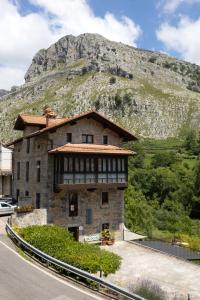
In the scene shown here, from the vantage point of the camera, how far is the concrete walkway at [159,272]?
2589 centimetres

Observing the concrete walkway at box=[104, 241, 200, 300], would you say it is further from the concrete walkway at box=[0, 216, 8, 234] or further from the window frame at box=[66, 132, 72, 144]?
the window frame at box=[66, 132, 72, 144]

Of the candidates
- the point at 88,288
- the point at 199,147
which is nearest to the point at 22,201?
the point at 88,288

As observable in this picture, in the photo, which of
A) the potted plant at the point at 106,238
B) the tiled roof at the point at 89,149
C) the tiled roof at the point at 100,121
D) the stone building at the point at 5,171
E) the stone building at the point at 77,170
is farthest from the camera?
the stone building at the point at 5,171

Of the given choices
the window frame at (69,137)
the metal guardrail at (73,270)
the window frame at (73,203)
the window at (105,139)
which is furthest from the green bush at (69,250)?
the window at (105,139)

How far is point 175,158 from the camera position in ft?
413

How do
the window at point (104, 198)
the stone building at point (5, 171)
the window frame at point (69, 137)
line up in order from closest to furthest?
the window frame at point (69, 137) < the window at point (104, 198) < the stone building at point (5, 171)

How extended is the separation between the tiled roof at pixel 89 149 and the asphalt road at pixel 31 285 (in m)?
15.2

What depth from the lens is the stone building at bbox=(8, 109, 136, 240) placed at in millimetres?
36312

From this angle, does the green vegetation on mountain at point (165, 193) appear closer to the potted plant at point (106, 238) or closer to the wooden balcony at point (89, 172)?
the potted plant at point (106, 238)

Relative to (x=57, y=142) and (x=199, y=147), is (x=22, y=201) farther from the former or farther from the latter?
(x=199, y=147)

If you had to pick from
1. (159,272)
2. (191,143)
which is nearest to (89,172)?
(159,272)

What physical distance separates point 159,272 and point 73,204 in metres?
11.6

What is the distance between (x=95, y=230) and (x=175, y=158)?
9065 cm

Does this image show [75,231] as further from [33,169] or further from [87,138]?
[87,138]
